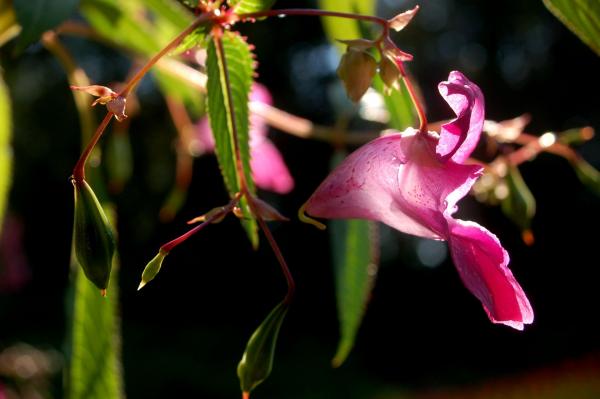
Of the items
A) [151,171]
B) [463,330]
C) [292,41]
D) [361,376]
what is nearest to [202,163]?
[151,171]

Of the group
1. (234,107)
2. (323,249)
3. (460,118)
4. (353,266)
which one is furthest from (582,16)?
(323,249)

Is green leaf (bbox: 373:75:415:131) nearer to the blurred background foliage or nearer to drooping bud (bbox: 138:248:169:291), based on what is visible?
drooping bud (bbox: 138:248:169:291)

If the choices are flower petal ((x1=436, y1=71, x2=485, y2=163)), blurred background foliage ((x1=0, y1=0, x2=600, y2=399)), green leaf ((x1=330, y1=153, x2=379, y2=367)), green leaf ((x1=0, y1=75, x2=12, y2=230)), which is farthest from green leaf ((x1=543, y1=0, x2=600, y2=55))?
blurred background foliage ((x1=0, y1=0, x2=600, y2=399))

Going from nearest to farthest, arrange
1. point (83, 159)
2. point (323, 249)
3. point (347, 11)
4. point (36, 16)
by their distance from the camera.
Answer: point (83, 159) < point (36, 16) < point (347, 11) < point (323, 249)

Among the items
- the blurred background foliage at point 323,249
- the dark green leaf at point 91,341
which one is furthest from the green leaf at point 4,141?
the blurred background foliage at point 323,249

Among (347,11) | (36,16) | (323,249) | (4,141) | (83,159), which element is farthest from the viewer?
(323,249)

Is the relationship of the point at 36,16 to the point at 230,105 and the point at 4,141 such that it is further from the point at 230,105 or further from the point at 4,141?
the point at 4,141

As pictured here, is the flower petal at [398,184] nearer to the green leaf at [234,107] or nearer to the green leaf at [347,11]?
the green leaf at [234,107]
